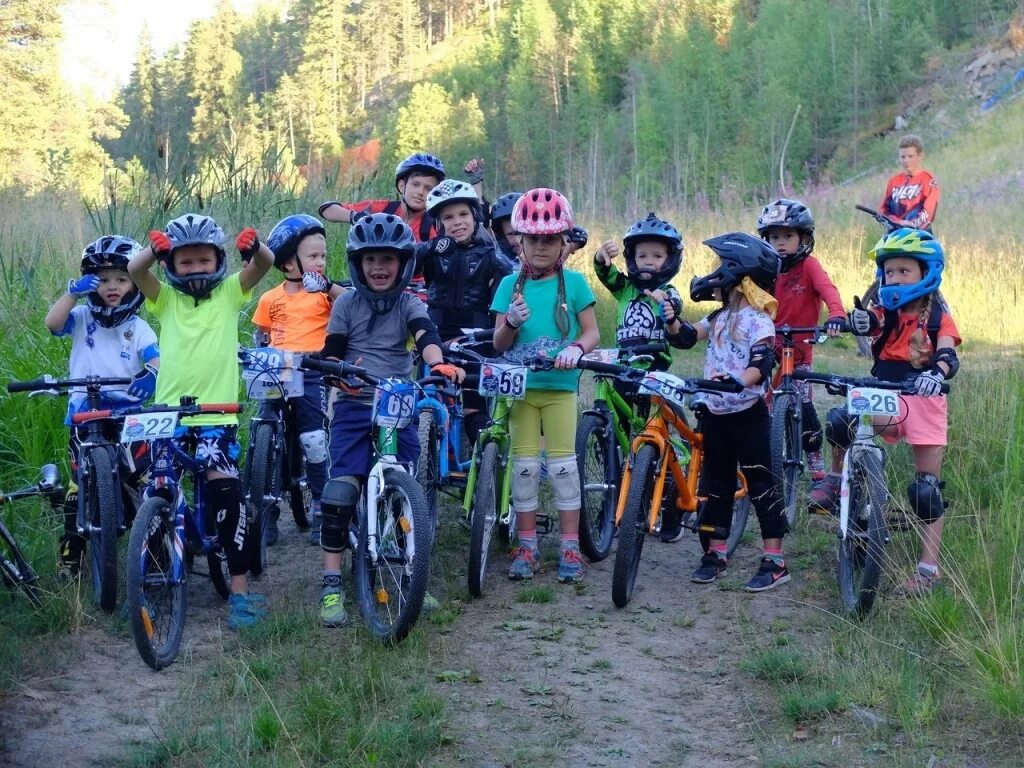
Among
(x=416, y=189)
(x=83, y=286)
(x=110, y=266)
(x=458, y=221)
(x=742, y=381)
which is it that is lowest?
(x=742, y=381)

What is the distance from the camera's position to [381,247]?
236 inches

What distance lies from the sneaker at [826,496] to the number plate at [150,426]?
12.3 ft

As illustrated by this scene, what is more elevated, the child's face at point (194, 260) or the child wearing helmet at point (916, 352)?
the child's face at point (194, 260)

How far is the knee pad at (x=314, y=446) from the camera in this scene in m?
7.28

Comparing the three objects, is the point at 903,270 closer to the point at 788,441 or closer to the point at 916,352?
the point at 916,352

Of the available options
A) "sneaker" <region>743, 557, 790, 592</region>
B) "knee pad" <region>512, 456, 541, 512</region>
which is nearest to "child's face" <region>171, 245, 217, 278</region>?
"knee pad" <region>512, 456, 541, 512</region>

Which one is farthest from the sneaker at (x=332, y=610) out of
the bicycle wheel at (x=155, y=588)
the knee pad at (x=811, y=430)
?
the knee pad at (x=811, y=430)

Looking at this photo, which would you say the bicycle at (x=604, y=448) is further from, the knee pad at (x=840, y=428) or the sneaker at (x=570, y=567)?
the knee pad at (x=840, y=428)

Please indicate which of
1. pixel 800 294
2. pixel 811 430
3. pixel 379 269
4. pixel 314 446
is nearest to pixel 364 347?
pixel 379 269

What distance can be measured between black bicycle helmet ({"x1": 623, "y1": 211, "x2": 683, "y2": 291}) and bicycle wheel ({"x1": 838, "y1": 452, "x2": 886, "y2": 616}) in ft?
6.23

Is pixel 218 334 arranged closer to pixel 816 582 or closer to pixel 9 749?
pixel 9 749

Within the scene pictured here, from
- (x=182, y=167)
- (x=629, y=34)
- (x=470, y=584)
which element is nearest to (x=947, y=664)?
(x=470, y=584)

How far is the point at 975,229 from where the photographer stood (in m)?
19.5

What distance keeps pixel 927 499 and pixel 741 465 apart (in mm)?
1025
